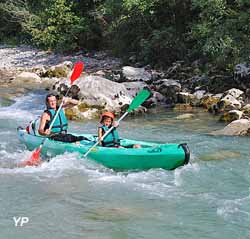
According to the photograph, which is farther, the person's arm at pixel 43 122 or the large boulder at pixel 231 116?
the large boulder at pixel 231 116

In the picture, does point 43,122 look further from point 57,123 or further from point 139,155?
point 139,155

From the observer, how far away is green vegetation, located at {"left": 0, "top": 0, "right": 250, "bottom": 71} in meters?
12.1

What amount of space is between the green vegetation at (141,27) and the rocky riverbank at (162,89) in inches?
23.2

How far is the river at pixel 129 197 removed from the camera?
4.90 metres

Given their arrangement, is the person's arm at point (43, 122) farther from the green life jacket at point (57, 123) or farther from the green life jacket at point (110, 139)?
the green life jacket at point (110, 139)

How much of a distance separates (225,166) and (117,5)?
448 inches

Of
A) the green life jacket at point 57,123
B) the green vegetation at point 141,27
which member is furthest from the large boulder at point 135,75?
the green life jacket at point 57,123

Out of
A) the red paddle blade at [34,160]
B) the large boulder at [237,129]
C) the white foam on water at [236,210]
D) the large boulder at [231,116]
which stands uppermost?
the large boulder at [231,116]

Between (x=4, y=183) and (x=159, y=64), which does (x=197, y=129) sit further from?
(x=159, y=64)

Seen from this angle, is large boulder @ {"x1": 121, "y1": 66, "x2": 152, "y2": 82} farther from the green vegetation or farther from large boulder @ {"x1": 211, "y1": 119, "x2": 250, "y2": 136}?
large boulder @ {"x1": 211, "y1": 119, "x2": 250, "y2": 136}

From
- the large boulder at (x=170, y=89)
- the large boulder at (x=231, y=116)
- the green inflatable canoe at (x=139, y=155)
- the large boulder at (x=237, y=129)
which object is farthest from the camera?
the large boulder at (x=170, y=89)

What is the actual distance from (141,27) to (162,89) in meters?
5.22

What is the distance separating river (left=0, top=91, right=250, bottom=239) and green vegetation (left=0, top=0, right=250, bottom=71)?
4.39 m

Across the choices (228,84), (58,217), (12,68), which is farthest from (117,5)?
(58,217)
